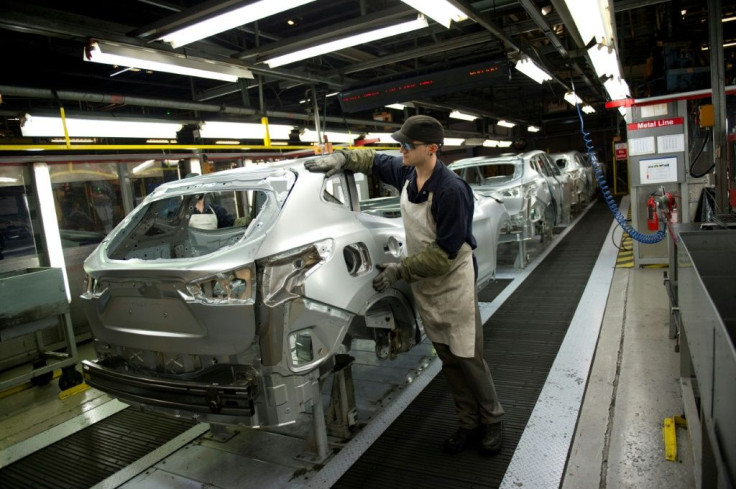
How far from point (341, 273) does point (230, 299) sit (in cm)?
59

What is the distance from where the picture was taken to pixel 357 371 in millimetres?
4094

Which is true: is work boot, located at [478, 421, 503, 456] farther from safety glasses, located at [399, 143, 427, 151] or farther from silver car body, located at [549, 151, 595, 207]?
silver car body, located at [549, 151, 595, 207]

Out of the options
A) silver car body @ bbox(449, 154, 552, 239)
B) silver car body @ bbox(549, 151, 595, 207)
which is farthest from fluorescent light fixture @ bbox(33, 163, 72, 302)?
silver car body @ bbox(549, 151, 595, 207)

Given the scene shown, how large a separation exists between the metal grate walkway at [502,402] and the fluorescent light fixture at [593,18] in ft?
8.49

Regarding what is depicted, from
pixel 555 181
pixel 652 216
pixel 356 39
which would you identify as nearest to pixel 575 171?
pixel 555 181

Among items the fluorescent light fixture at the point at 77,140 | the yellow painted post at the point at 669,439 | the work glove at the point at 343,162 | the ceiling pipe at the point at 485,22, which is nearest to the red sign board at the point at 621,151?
Answer: the ceiling pipe at the point at 485,22

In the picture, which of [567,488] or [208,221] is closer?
[567,488]

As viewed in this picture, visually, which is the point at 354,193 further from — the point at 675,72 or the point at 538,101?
the point at 538,101

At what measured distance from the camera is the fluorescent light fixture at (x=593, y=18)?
11.5ft

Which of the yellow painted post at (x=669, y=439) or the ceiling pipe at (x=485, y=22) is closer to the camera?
the yellow painted post at (x=669, y=439)

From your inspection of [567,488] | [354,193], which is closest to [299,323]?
[354,193]

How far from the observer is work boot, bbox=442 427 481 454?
9.14 ft

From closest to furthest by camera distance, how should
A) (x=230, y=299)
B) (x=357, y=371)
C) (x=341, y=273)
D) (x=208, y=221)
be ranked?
(x=230, y=299) → (x=341, y=273) → (x=208, y=221) → (x=357, y=371)

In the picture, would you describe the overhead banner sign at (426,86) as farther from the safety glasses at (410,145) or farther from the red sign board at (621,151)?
the red sign board at (621,151)
